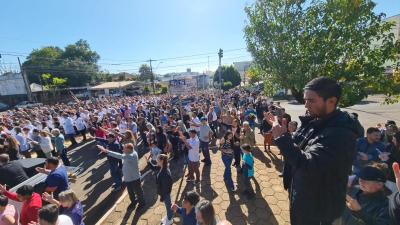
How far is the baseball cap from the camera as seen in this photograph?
10.5 ft

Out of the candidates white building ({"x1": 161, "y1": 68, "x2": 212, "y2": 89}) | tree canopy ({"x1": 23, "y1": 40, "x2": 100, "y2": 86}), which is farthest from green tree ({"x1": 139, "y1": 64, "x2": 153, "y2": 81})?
tree canopy ({"x1": 23, "y1": 40, "x2": 100, "y2": 86})

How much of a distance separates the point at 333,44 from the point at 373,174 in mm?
4744

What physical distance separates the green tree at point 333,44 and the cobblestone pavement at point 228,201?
3268mm

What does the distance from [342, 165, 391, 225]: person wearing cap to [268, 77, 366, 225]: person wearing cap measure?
4.62ft

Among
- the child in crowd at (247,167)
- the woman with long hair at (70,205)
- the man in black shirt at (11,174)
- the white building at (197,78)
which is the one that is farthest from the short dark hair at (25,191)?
the white building at (197,78)

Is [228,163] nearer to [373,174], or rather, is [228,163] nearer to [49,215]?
[373,174]

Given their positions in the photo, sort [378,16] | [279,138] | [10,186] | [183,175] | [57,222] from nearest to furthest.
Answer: [279,138], [57,222], [10,186], [378,16], [183,175]

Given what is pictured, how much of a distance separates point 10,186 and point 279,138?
6.67 metres

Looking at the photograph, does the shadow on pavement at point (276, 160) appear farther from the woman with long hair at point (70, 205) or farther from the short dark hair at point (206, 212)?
the woman with long hair at point (70, 205)

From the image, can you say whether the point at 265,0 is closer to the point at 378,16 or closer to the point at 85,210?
the point at 378,16

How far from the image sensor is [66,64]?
59.5 metres

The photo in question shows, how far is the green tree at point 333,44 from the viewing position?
6379mm

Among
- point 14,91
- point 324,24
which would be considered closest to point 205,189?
point 324,24

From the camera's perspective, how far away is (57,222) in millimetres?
3447
